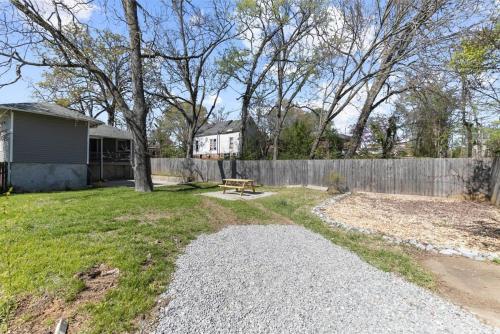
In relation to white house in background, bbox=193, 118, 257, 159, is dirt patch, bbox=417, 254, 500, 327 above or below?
below

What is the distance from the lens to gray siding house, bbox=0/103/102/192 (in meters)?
13.5

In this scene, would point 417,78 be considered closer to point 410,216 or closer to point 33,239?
point 410,216

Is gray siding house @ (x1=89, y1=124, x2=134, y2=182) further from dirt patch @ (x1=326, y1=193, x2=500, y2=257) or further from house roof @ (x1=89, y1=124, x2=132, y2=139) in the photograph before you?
dirt patch @ (x1=326, y1=193, x2=500, y2=257)

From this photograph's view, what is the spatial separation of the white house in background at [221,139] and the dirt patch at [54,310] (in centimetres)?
2701

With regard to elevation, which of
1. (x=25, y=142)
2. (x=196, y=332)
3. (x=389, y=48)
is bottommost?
(x=196, y=332)

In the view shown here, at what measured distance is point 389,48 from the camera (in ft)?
47.2

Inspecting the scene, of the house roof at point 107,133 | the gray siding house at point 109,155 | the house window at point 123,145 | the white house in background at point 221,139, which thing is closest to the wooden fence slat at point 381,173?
the gray siding house at point 109,155

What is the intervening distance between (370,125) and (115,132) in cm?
1774

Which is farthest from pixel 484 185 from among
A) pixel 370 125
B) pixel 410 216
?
pixel 370 125

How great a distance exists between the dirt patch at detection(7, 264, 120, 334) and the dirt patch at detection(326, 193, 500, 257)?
5447 mm

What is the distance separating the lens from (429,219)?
7945 mm

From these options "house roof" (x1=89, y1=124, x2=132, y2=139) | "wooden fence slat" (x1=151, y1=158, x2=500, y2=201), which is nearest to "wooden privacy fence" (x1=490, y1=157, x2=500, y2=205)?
"wooden fence slat" (x1=151, y1=158, x2=500, y2=201)

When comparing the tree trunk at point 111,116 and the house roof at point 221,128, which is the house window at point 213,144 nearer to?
the house roof at point 221,128

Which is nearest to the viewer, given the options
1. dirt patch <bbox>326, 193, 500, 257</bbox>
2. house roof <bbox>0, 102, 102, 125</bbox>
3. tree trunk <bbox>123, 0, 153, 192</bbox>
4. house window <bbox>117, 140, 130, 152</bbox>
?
dirt patch <bbox>326, 193, 500, 257</bbox>
